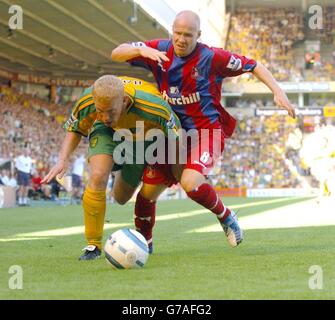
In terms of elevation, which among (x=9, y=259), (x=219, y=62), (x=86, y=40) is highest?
(x=86, y=40)

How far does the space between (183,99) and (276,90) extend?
91cm

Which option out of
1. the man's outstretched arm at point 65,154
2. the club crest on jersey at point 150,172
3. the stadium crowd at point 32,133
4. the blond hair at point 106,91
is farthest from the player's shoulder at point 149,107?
the stadium crowd at point 32,133

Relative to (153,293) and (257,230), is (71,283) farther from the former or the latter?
(257,230)

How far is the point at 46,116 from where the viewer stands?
129 feet

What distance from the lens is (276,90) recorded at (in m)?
7.52

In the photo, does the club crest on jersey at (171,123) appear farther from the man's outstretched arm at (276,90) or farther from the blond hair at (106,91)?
the man's outstretched arm at (276,90)

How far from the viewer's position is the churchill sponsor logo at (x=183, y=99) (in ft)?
25.3

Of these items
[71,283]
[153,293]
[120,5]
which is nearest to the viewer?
[153,293]

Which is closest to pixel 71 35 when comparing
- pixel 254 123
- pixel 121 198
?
pixel 254 123

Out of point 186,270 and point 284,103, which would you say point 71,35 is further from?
point 186,270

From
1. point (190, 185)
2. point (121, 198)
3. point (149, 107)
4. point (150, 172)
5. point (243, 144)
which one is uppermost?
point (243, 144)
